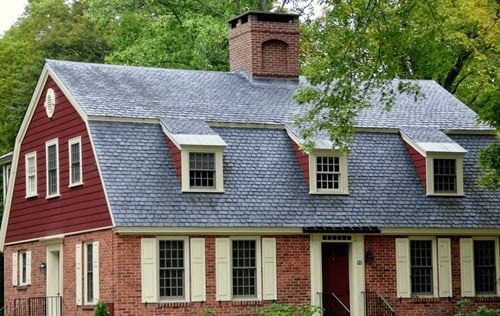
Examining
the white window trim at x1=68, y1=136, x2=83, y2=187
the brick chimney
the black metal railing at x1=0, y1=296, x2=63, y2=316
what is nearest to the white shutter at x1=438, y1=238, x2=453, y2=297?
the brick chimney

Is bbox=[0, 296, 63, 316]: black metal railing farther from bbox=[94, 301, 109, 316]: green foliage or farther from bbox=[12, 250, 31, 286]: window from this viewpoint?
bbox=[94, 301, 109, 316]: green foliage

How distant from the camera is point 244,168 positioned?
32.0m

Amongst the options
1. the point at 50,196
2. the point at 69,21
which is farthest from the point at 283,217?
the point at 69,21

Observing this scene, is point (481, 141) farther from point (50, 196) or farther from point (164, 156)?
point (50, 196)

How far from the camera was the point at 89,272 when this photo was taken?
31.4 metres

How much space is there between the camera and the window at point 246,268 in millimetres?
30594

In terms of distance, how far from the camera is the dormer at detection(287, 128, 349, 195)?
3241 centimetres

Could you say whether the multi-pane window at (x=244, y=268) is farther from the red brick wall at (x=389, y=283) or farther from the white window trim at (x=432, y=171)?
the white window trim at (x=432, y=171)

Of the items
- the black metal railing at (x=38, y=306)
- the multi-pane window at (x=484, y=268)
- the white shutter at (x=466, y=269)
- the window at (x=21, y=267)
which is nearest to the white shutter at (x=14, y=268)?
the window at (x=21, y=267)

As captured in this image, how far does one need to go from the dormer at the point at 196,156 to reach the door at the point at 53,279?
4.72 metres

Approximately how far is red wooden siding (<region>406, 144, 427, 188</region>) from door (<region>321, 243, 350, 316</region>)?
10.7ft

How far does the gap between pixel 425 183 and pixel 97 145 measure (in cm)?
949

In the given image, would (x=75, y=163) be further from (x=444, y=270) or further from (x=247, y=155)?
(x=444, y=270)

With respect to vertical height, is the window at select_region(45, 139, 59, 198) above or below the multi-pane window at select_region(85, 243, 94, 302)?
above
